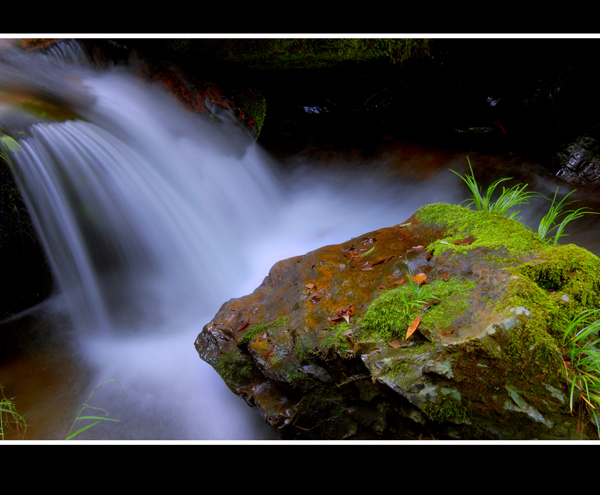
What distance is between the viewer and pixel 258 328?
100 inches

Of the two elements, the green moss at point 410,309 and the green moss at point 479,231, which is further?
the green moss at point 479,231

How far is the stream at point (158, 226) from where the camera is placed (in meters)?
3.05

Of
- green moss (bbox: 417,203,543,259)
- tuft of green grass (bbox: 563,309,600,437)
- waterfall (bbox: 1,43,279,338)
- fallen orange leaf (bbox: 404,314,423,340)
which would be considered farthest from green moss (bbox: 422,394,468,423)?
waterfall (bbox: 1,43,279,338)

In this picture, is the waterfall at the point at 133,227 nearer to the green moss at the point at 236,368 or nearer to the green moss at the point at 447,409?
the green moss at the point at 236,368

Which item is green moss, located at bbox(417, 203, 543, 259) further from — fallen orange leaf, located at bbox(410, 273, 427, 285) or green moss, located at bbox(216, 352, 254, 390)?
green moss, located at bbox(216, 352, 254, 390)

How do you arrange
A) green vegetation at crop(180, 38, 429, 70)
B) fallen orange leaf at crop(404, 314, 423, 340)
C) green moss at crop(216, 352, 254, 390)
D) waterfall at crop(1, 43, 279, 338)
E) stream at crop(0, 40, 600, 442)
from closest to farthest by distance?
fallen orange leaf at crop(404, 314, 423, 340) < green moss at crop(216, 352, 254, 390) < stream at crop(0, 40, 600, 442) < waterfall at crop(1, 43, 279, 338) < green vegetation at crop(180, 38, 429, 70)

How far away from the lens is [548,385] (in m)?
1.60

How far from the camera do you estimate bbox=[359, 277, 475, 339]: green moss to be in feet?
6.28

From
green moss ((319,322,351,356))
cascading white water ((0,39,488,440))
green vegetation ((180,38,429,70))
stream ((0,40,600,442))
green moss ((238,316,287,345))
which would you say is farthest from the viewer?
green vegetation ((180,38,429,70))

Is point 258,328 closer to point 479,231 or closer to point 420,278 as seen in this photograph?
point 420,278

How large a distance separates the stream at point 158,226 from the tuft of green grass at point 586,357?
2.23 meters

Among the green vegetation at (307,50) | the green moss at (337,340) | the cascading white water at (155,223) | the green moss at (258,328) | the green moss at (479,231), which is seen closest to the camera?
the green moss at (337,340)

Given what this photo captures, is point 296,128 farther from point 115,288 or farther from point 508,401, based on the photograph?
point 508,401

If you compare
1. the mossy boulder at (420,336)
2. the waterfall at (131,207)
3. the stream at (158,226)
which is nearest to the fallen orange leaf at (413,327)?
the mossy boulder at (420,336)
